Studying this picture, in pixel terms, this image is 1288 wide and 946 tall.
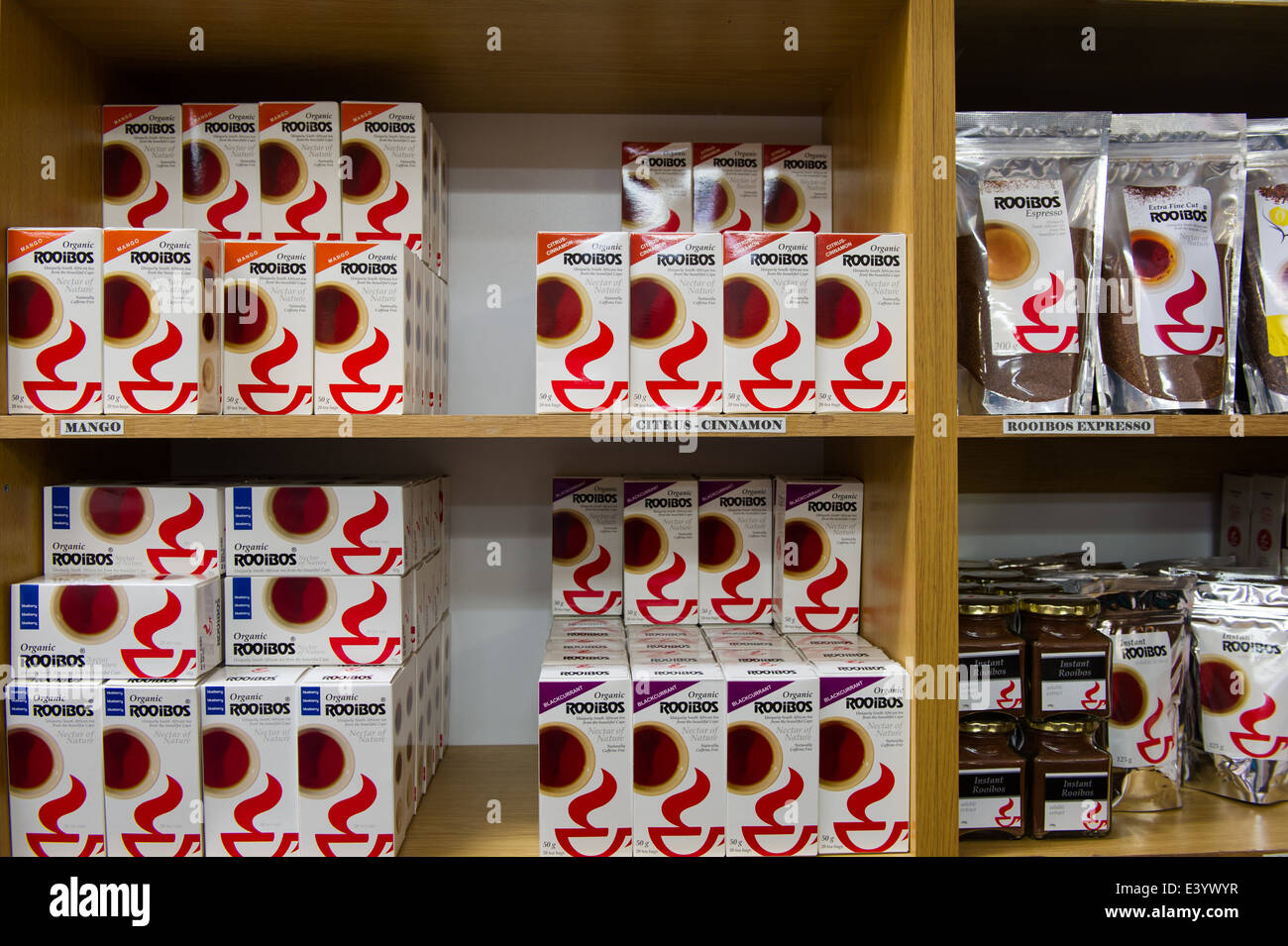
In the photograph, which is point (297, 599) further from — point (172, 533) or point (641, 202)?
point (641, 202)

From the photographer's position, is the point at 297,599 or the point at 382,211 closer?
the point at 297,599

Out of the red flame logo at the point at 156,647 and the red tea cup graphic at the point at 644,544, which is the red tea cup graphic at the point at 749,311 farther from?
the red flame logo at the point at 156,647

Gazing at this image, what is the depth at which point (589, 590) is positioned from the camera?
162cm

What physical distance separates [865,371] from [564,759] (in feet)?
2.37

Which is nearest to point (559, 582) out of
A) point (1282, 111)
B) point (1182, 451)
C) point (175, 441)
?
point (175, 441)

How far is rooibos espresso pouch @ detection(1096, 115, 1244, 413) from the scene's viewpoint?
1.42 meters

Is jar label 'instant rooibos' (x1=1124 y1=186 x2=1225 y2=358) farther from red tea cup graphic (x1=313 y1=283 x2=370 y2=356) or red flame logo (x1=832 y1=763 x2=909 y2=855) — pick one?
red tea cup graphic (x1=313 y1=283 x2=370 y2=356)

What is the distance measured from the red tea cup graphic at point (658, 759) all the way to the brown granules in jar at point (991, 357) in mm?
722

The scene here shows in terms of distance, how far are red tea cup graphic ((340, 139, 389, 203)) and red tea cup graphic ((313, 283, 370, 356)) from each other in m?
0.22

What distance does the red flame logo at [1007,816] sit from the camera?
1.38 m

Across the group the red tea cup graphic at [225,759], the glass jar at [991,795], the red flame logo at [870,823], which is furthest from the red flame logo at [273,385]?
the glass jar at [991,795]

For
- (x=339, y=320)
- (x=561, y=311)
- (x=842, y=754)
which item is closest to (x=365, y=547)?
(x=339, y=320)

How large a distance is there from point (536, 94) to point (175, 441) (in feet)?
3.20

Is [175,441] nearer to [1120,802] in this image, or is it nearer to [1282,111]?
[1120,802]
